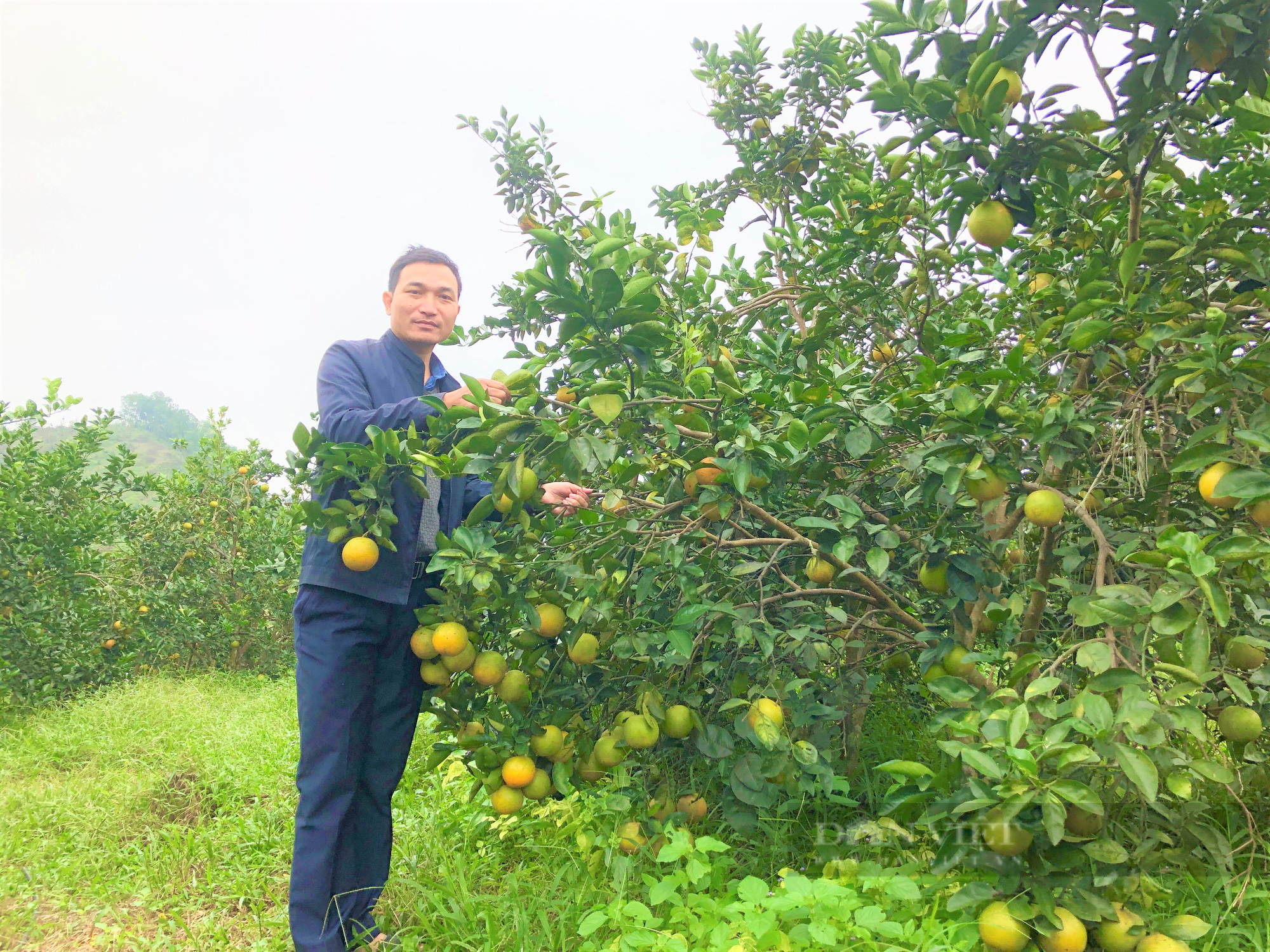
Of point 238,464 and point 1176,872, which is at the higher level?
point 238,464

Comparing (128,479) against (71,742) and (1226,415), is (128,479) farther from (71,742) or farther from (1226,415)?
(1226,415)

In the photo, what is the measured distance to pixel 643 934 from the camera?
58.0 inches

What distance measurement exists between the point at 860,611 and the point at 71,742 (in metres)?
3.96

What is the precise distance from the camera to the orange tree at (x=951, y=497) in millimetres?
1287

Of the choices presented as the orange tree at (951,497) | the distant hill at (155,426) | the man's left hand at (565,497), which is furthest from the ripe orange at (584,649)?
the distant hill at (155,426)

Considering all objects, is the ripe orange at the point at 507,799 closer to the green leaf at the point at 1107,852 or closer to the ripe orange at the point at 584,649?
the ripe orange at the point at 584,649

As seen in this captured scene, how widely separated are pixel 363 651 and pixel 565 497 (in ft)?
2.31

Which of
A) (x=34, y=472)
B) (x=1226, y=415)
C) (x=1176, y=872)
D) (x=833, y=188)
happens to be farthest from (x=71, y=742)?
(x=1226, y=415)

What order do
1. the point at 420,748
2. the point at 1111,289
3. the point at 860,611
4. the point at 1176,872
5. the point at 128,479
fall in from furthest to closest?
the point at 128,479 → the point at 420,748 → the point at 860,611 → the point at 1176,872 → the point at 1111,289

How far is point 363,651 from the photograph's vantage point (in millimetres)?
2010

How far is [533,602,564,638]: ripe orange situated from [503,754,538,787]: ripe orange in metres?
0.29

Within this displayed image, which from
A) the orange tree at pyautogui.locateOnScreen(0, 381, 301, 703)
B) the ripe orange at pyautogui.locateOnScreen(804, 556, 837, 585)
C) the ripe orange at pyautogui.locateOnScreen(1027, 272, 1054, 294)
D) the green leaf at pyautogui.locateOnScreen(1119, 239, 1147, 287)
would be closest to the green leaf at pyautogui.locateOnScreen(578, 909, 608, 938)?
the ripe orange at pyautogui.locateOnScreen(804, 556, 837, 585)

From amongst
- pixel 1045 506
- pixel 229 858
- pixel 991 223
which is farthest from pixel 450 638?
pixel 229 858

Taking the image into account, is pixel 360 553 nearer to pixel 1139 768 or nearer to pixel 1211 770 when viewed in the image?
pixel 1139 768
